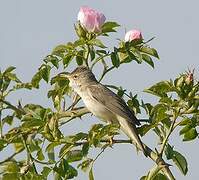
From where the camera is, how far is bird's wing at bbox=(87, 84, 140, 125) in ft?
15.5

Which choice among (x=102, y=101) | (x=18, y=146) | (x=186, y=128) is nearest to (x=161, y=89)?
(x=186, y=128)

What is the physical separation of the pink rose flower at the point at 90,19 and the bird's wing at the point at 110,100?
20.1 inches

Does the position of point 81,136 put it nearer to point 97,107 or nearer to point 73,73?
point 73,73

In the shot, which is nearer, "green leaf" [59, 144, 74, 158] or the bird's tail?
the bird's tail

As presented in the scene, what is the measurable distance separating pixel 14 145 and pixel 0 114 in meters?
0.22

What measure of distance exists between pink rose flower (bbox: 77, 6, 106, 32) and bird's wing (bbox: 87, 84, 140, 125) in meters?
0.51

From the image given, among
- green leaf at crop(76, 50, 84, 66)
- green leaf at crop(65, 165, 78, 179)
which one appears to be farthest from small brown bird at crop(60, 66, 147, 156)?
green leaf at crop(65, 165, 78, 179)

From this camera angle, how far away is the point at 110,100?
17.4 feet

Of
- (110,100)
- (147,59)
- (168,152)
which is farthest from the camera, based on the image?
(110,100)

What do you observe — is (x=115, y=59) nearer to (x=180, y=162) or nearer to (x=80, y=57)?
(x=80, y=57)

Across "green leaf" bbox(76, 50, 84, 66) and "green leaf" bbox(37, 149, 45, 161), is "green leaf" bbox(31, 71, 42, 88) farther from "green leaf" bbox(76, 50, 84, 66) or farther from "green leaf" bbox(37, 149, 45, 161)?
"green leaf" bbox(37, 149, 45, 161)

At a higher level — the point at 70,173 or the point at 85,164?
the point at 85,164

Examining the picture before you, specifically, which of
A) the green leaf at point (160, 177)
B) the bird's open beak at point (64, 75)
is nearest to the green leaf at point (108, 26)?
the bird's open beak at point (64, 75)

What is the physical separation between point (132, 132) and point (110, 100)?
3.85 ft
